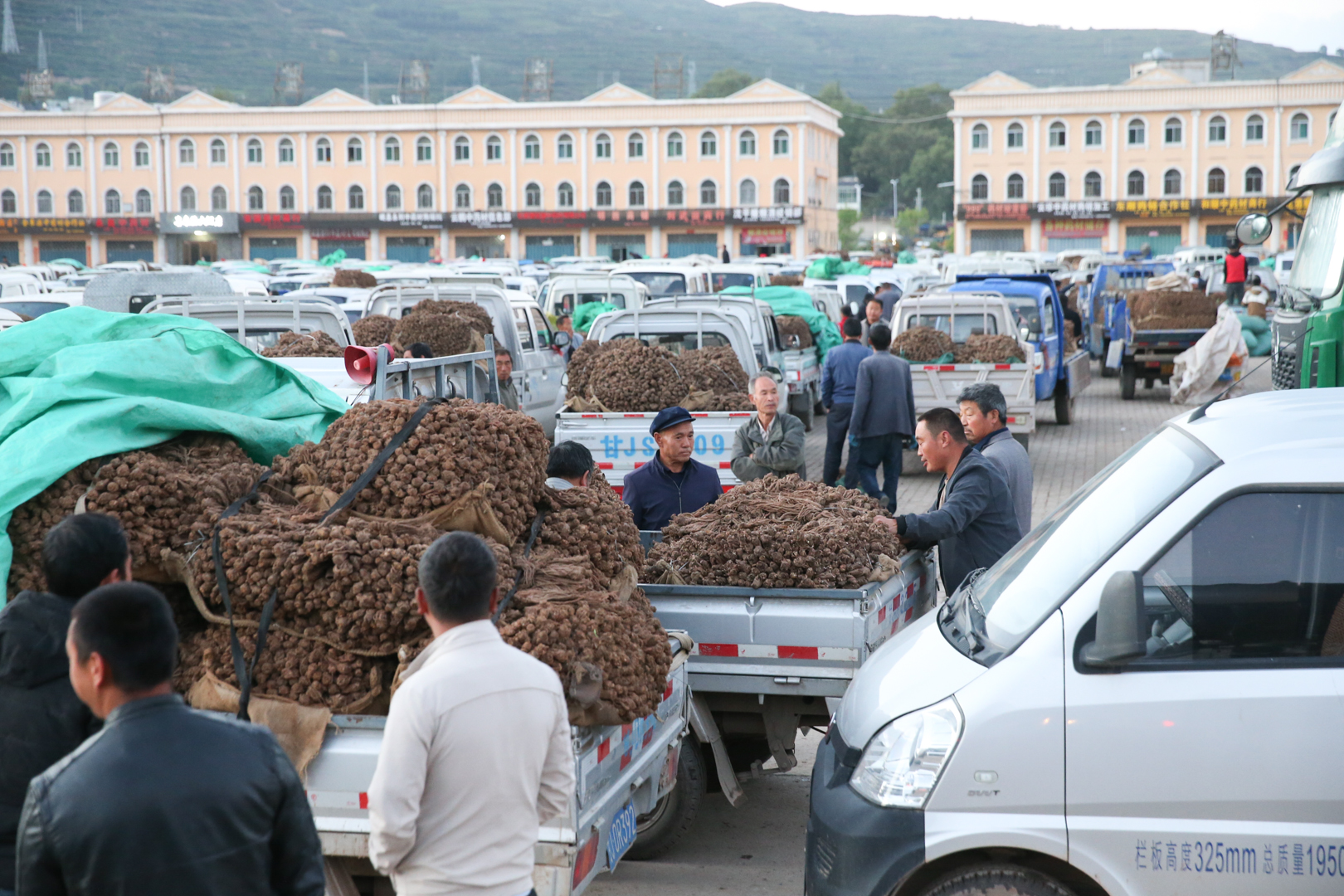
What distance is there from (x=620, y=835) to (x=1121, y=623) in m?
1.73

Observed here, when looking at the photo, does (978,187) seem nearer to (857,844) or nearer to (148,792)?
(857,844)

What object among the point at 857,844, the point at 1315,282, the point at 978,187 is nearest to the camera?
the point at 857,844

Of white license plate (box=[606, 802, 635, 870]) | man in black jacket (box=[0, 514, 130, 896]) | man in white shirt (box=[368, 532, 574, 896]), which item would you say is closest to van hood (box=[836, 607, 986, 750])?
white license plate (box=[606, 802, 635, 870])

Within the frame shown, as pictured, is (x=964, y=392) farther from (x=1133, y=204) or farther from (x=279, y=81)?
(x=279, y=81)

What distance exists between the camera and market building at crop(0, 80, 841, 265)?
87.3 meters

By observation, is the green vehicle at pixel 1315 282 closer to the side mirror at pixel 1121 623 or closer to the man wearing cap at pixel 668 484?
the man wearing cap at pixel 668 484

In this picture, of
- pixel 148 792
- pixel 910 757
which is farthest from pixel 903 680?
pixel 148 792

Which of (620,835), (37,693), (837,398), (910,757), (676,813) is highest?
(37,693)

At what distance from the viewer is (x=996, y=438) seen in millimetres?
6969

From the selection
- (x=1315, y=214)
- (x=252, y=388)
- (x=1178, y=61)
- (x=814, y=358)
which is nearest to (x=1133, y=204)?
(x=1178, y=61)

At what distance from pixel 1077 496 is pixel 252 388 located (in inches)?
134

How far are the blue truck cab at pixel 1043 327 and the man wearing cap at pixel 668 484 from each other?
35.4 feet

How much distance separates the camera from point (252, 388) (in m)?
5.67

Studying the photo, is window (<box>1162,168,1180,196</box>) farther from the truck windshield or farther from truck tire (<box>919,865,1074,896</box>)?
truck tire (<box>919,865,1074,896</box>)
